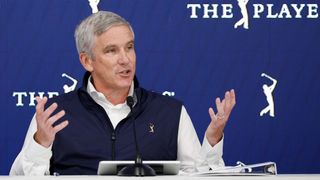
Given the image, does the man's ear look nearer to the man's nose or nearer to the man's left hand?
the man's nose

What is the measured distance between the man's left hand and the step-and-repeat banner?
954 millimetres

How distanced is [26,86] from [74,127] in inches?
32.0

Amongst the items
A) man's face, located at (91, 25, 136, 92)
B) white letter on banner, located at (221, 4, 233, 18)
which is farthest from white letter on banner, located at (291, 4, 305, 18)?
man's face, located at (91, 25, 136, 92)

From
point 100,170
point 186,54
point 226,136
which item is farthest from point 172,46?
point 100,170

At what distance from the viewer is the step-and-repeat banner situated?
384 centimetres

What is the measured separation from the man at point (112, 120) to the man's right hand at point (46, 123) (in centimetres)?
19

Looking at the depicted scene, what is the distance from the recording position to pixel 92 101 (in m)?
3.15

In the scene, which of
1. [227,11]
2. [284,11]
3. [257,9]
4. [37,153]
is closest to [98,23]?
[37,153]

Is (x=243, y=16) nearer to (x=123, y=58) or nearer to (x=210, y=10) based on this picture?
(x=210, y=10)

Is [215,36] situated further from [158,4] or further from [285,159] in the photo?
[285,159]

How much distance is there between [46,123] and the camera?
2650 millimetres

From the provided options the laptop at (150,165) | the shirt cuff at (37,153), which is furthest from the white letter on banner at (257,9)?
the laptop at (150,165)

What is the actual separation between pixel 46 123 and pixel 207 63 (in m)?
1.45

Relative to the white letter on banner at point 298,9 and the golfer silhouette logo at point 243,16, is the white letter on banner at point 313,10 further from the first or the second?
the golfer silhouette logo at point 243,16
